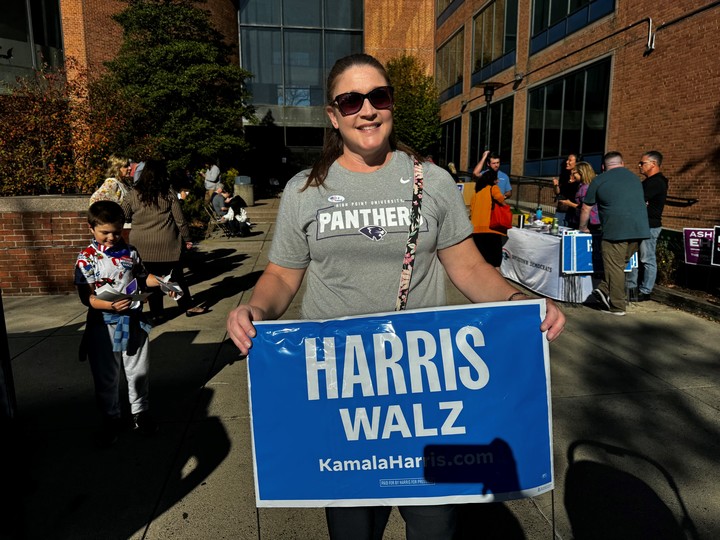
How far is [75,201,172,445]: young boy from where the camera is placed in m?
3.45

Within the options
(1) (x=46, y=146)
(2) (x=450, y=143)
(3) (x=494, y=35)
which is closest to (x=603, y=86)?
(3) (x=494, y=35)

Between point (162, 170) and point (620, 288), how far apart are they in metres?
6.05

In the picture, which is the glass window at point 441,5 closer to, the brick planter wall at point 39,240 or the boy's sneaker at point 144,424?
the brick planter wall at point 39,240

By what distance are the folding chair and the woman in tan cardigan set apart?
800cm

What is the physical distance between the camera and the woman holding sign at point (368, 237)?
5.92 feet

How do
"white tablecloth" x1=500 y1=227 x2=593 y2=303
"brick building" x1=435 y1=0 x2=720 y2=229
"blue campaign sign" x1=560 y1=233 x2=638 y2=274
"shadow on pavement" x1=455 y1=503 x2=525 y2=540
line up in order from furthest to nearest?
1. "brick building" x1=435 y1=0 x2=720 y2=229
2. "white tablecloth" x1=500 y1=227 x2=593 y2=303
3. "blue campaign sign" x1=560 y1=233 x2=638 y2=274
4. "shadow on pavement" x1=455 y1=503 x2=525 y2=540

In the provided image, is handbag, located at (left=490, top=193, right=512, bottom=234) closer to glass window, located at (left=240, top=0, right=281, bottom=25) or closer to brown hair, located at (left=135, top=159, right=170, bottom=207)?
brown hair, located at (left=135, top=159, right=170, bottom=207)

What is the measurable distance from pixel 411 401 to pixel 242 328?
2.06 feet

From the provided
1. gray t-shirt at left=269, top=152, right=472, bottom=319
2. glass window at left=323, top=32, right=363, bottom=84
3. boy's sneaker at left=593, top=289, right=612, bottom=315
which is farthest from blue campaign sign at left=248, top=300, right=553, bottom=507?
glass window at left=323, top=32, right=363, bottom=84

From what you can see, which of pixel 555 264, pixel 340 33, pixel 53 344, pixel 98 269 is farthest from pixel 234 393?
pixel 340 33

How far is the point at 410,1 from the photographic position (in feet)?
108

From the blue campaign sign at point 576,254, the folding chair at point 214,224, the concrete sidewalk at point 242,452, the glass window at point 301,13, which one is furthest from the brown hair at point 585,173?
the glass window at point 301,13

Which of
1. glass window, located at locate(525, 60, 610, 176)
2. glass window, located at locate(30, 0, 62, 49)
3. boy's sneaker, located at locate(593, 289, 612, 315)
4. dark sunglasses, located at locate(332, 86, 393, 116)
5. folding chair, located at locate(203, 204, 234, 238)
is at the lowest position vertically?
boy's sneaker, located at locate(593, 289, 612, 315)

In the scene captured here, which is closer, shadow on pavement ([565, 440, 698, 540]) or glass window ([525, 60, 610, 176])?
shadow on pavement ([565, 440, 698, 540])
